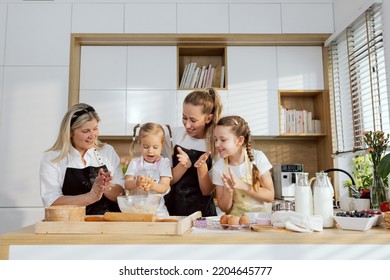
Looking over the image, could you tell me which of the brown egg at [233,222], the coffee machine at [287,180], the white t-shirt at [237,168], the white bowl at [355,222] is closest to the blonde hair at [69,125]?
the white t-shirt at [237,168]

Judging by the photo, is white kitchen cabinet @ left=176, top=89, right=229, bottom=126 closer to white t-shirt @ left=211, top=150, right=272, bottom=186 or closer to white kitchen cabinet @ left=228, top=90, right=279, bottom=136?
white kitchen cabinet @ left=228, top=90, right=279, bottom=136

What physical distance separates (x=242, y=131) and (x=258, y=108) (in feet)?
5.83

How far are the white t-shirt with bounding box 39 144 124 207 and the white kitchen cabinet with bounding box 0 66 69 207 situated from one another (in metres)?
1.54

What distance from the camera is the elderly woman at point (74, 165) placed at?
70.4 inches

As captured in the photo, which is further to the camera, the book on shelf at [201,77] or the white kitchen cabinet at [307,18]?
the book on shelf at [201,77]

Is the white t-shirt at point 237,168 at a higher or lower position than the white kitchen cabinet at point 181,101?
lower

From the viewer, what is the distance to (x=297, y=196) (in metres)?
1.36

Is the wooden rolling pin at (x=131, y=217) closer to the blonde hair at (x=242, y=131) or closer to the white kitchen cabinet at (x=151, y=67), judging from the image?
the blonde hair at (x=242, y=131)

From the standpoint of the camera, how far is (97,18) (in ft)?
11.2

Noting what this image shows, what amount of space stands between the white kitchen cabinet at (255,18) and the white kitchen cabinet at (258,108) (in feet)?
1.84

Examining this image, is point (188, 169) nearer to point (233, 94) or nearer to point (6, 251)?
point (6, 251)

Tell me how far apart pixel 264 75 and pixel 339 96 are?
2.28 feet

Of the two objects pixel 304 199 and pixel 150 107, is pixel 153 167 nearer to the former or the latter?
pixel 304 199

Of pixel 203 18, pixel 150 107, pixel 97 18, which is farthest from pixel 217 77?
pixel 97 18
